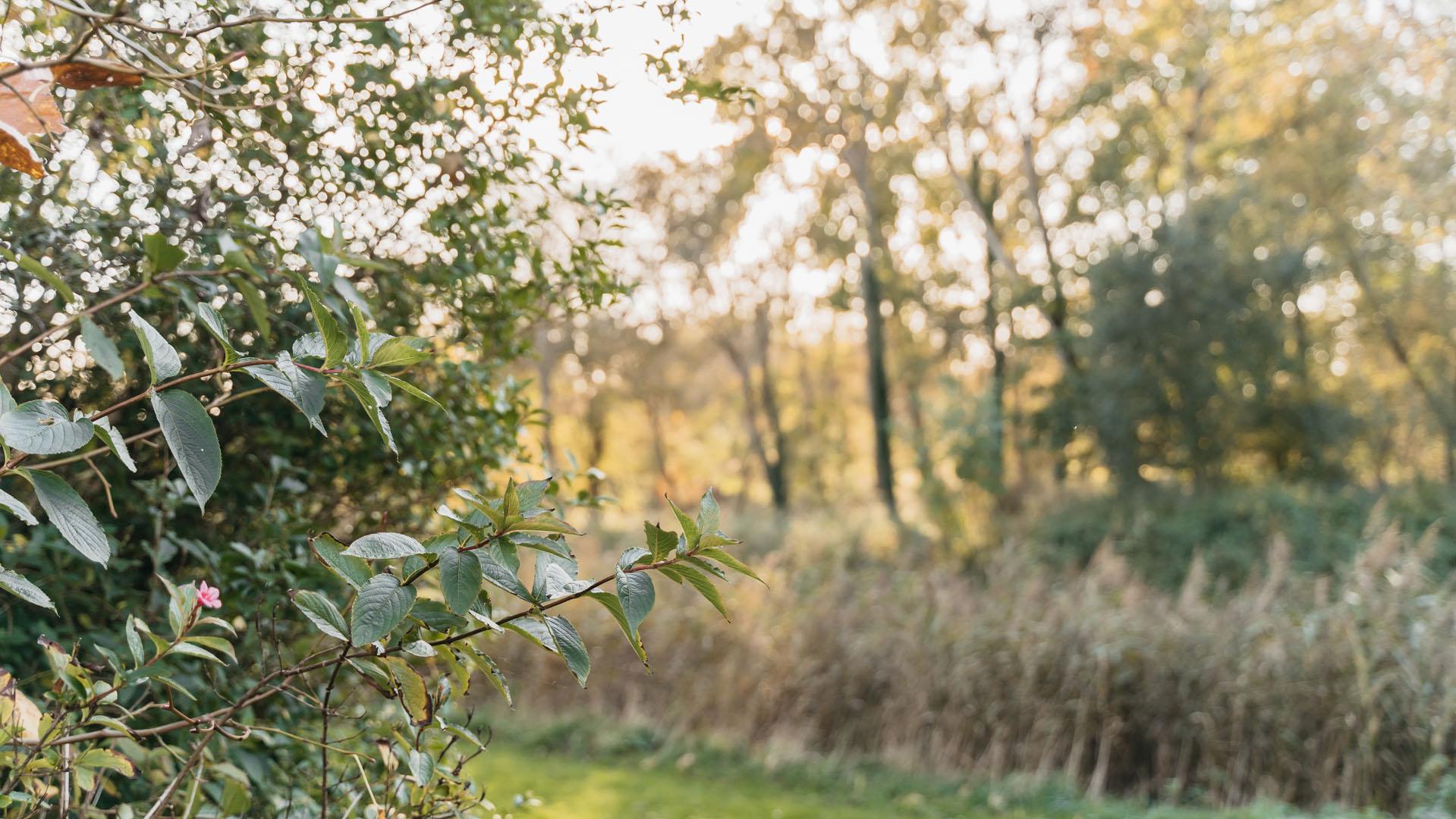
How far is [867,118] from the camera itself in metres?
16.2

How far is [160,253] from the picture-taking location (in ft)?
3.18

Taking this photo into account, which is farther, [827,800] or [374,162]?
[827,800]

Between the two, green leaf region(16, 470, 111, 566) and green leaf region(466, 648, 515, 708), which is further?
green leaf region(466, 648, 515, 708)

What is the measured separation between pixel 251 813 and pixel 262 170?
4.47 feet

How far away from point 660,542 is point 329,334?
0.41 metres

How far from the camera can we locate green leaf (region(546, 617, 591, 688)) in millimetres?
1070

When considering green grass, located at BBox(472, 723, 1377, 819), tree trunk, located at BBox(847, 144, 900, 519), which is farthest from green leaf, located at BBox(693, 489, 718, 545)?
tree trunk, located at BBox(847, 144, 900, 519)

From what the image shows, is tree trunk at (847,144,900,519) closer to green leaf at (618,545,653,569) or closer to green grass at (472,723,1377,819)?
green grass at (472,723,1377,819)

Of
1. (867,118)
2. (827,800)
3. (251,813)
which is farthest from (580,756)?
(867,118)

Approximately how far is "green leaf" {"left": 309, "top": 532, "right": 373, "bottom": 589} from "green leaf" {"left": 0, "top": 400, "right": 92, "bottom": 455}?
0.26 meters

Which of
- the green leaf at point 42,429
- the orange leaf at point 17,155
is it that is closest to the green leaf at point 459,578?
the green leaf at point 42,429

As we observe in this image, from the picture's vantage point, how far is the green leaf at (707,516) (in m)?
1.11

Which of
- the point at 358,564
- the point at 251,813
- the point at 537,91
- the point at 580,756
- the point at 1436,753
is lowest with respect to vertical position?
the point at 580,756

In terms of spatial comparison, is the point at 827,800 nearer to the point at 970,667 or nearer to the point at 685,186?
the point at 970,667
